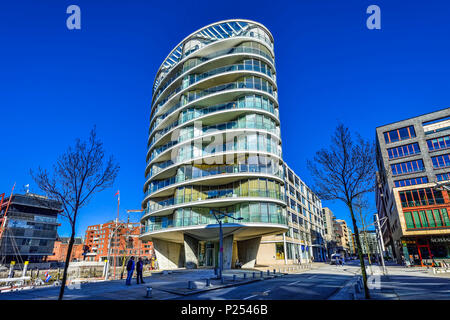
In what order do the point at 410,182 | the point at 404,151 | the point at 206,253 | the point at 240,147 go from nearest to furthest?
1. the point at 240,147
2. the point at 206,253
3. the point at 410,182
4. the point at 404,151

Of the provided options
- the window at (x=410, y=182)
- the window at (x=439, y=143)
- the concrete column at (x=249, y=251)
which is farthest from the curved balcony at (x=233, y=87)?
the window at (x=439, y=143)

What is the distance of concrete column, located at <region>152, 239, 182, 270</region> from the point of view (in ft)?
115

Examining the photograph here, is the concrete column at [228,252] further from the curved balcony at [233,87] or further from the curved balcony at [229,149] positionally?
the curved balcony at [233,87]

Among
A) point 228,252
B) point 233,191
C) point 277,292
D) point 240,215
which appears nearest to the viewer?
point 277,292

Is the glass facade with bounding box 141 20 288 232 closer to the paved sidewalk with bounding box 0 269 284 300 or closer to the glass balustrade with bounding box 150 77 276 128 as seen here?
the glass balustrade with bounding box 150 77 276 128

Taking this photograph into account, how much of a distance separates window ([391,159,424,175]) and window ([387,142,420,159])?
4.89 feet

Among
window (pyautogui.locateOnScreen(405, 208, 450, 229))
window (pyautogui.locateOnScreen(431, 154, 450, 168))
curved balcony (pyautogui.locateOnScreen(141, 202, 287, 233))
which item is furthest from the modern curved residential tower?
window (pyautogui.locateOnScreen(431, 154, 450, 168))

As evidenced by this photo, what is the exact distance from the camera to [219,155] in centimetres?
2891

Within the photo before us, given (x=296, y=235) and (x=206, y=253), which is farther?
(x=296, y=235)

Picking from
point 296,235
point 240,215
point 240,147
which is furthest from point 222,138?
point 296,235

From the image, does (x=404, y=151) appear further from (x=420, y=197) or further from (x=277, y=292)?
(x=277, y=292)

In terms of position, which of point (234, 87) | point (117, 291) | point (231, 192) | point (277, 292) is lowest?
point (277, 292)

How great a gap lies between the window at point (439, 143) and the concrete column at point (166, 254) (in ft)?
147

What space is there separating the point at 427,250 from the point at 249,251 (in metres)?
28.0
